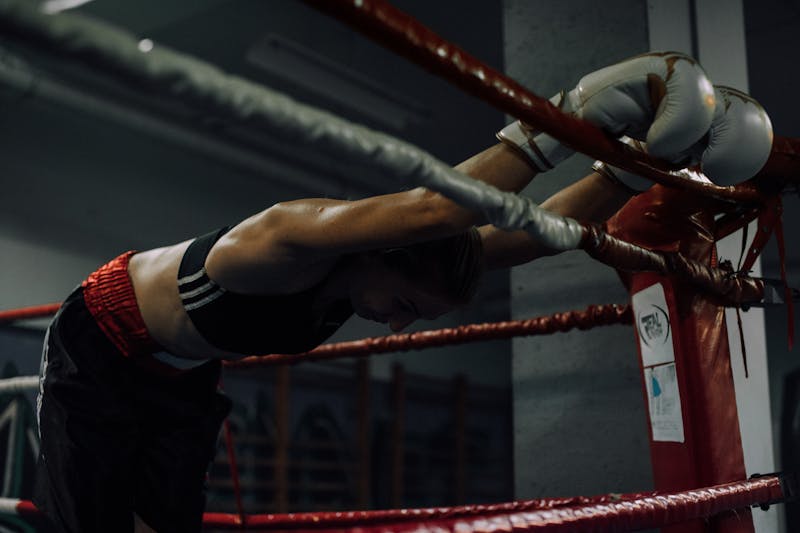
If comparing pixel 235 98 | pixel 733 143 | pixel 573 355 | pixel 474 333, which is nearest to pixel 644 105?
pixel 733 143

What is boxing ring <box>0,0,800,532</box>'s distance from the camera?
44cm

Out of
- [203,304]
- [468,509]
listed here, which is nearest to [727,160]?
[203,304]

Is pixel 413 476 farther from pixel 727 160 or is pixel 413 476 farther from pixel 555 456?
pixel 727 160

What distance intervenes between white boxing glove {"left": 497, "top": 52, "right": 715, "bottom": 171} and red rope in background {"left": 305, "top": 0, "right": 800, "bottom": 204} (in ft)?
0.10

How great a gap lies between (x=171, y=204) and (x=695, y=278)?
426 centimetres

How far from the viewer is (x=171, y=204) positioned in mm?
4887

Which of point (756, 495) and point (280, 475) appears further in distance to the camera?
point (280, 475)

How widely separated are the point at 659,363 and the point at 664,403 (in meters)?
0.06

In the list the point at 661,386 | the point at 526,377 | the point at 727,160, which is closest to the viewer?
the point at 727,160

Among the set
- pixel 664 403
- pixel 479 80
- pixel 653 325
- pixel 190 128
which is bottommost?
pixel 664 403

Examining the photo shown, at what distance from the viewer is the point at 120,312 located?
1.27 meters

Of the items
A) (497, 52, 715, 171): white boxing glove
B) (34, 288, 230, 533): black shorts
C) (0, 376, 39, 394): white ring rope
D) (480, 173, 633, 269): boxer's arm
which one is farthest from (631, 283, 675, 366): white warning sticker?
(0, 376, 39, 394): white ring rope

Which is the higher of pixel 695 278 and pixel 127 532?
pixel 695 278

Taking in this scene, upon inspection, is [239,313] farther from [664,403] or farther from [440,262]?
[664,403]
